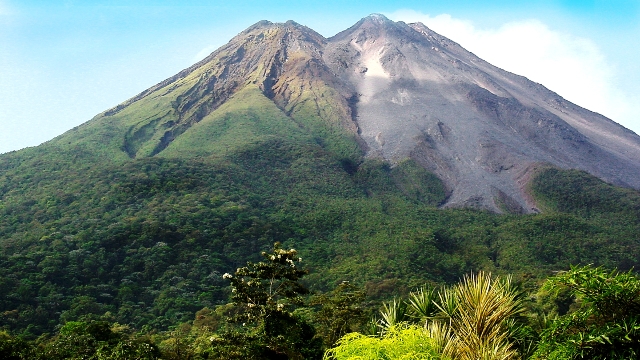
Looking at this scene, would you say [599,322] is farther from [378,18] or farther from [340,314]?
[378,18]

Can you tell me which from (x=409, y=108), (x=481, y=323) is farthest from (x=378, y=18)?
(x=481, y=323)

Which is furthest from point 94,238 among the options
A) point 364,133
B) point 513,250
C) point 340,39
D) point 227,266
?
point 340,39

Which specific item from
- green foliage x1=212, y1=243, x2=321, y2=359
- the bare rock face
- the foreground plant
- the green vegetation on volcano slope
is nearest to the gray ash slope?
the bare rock face

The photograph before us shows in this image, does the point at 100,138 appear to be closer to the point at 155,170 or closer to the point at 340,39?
the point at 155,170

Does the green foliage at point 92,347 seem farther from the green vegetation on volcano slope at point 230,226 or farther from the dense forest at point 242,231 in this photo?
the dense forest at point 242,231

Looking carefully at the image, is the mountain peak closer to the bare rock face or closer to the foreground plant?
the bare rock face
